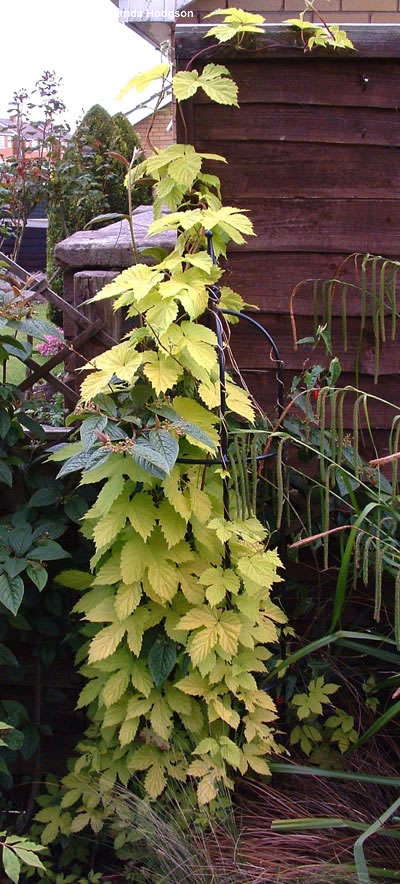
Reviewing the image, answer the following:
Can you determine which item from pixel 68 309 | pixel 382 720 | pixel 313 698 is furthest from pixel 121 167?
pixel 382 720

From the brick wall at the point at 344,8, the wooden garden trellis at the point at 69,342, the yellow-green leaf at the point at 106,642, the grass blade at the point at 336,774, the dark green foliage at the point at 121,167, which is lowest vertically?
the grass blade at the point at 336,774

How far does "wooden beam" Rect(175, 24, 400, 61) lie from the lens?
2229 mm

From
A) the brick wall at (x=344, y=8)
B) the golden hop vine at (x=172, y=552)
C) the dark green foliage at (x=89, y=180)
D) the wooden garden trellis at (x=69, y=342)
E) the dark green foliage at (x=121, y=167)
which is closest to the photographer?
the golden hop vine at (x=172, y=552)

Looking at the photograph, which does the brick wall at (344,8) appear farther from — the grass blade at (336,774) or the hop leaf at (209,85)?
the grass blade at (336,774)

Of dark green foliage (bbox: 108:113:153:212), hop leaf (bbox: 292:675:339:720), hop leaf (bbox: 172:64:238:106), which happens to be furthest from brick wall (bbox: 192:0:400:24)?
dark green foliage (bbox: 108:113:153:212)

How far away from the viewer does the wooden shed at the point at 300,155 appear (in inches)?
89.3

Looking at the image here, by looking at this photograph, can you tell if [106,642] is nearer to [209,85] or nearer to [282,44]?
Result: [209,85]

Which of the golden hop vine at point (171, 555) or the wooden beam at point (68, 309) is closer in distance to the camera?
the golden hop vine at point (171, 555)

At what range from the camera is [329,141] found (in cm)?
232

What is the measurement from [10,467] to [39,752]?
842 mm

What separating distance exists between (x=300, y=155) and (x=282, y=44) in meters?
0.29

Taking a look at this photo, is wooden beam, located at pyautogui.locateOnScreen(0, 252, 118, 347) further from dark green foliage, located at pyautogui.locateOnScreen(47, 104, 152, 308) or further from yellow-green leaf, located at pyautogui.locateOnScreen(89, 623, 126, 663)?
dark green foliage, located at pyautogui.locateOnScreen(47, 104, 152, 308)

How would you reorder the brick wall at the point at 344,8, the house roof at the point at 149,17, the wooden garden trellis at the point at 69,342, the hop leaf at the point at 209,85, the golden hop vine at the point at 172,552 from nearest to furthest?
the golden hop vine at the point at 172,552 → the hop leaf at the point at 209,85 → the wooden garden trellis at the point at 69,342 → the brick wall at the point at 344,8 → the house roof at the point at 149,17

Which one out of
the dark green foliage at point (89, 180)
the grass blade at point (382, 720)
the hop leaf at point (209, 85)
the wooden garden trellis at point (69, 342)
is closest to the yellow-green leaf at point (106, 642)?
the grass blade at point (382, 720)
